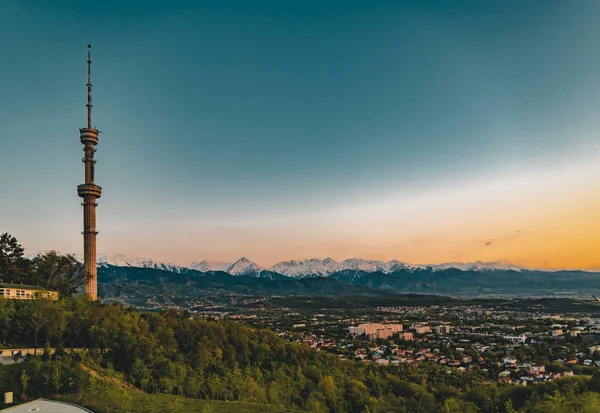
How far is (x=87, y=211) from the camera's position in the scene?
2876 inches

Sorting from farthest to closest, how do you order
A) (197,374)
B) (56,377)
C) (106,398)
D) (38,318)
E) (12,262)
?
(12,262) < (197,374) < (38,318) < (56,377) < (106,398)

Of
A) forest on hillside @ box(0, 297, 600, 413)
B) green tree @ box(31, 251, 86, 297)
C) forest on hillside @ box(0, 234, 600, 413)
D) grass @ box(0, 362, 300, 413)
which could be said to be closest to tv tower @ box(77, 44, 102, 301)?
green tree @ box(31, 251, 86, 297)

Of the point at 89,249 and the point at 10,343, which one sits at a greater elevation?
the point at 89,249

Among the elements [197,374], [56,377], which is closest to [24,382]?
[56,377]

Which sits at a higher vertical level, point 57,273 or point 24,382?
point 57,273

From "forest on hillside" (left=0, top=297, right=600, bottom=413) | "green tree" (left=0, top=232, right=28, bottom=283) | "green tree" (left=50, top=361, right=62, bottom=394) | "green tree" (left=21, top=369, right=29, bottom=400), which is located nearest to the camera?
"green tree" (left=21, top=369, right=29, bottom=400)

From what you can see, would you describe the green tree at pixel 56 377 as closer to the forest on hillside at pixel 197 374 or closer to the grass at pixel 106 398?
the forest on hillside at pixel 197 374

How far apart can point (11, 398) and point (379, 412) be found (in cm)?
2953

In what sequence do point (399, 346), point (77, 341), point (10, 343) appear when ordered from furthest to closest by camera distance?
1. point (399, 346)
2. point (77, 341)
3. point (10, 343)

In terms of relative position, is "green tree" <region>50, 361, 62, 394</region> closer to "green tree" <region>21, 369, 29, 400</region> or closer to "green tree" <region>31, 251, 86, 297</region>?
"green tree" <region>21, 369, 29, 400</region>

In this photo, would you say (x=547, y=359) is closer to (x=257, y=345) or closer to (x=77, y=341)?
(x=257, y=345)

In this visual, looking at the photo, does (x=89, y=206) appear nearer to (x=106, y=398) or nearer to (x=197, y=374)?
(x=197, y=374)

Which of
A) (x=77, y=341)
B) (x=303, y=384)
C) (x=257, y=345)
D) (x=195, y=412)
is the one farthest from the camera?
(x=257, y=345)

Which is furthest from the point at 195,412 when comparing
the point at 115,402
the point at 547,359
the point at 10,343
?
the point at 547,359
